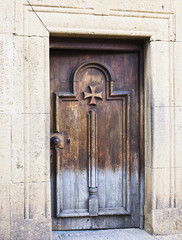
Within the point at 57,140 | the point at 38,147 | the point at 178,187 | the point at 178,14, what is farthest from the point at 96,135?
the point at 178,14

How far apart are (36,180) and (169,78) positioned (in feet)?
6.17

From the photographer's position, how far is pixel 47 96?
10.4 feet

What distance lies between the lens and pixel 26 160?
311 centimetres

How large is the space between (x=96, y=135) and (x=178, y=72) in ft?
3.95

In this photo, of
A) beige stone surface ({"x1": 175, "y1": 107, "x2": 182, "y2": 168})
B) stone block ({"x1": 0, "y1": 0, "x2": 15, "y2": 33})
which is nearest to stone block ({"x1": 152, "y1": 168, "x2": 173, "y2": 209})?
beige stone surface ({"x1": 175, "y1": 107, "x2": 182, "y2": 168})

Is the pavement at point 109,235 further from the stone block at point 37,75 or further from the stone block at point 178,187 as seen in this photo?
the stone block at point 37,75

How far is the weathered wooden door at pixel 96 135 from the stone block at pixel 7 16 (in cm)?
59

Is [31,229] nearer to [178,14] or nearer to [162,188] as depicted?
[162,188]

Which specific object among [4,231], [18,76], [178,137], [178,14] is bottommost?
[4,231]

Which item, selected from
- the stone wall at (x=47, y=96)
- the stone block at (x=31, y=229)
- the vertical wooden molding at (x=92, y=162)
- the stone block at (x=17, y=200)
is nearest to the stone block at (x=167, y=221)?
the stone wall at (x=47, y=96)

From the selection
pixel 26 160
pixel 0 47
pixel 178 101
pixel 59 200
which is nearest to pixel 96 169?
pixel 59 200

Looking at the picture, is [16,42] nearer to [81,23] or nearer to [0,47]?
[0,47]

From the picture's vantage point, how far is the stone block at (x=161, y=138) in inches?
132

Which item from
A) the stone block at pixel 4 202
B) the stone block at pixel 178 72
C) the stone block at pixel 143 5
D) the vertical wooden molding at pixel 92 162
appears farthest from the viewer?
the vertical wooden molding at pixel 92 162
